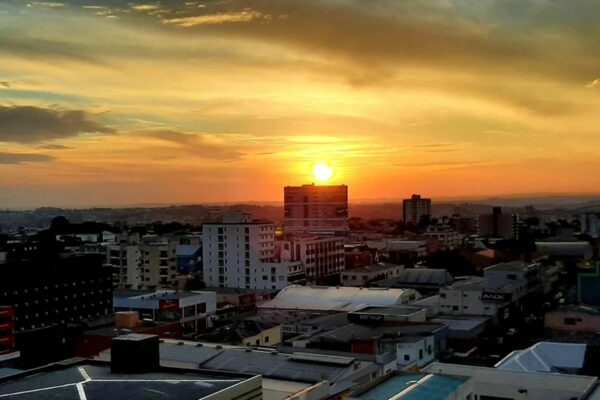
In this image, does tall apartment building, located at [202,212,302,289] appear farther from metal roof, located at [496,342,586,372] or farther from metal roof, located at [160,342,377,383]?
metal roof, located at [496,342,586,372]

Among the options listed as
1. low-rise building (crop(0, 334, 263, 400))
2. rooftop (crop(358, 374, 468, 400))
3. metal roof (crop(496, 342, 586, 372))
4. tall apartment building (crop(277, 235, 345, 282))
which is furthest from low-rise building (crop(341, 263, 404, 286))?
low-rise building (crop(0, 334, 263, 400))

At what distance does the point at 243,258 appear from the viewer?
91.4 feet

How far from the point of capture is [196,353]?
12.0 m

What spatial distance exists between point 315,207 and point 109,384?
47932mm

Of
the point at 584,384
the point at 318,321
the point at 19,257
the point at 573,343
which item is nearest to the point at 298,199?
the point at 19,257

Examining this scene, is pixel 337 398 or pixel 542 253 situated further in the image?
pixel 542 253

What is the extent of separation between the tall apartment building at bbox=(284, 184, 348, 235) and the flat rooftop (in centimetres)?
4545

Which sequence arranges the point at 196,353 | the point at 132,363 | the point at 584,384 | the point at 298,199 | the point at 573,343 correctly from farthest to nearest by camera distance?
the point at 298,199, the point at 573,343, the point at 196,353, the point at 584,384, the point at 132,363

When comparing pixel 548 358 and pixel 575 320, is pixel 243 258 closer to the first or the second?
pixel 575 320

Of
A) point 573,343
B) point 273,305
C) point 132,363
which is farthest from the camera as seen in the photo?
point 273,305

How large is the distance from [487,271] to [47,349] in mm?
13682

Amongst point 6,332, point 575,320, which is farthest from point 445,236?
point 6,332

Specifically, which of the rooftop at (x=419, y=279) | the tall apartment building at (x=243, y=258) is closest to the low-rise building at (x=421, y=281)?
the rooftop at (x=419, y=279)

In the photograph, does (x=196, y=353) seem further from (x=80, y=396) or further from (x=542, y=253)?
(x=542, y=253)
